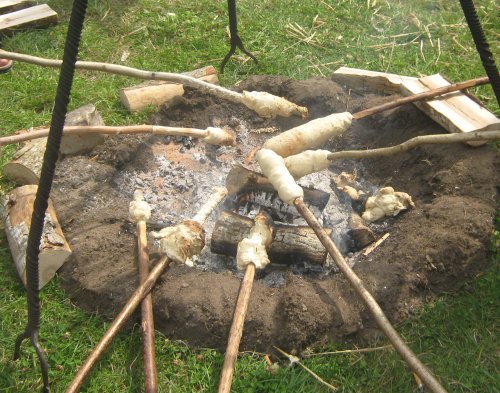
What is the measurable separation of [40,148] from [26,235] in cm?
86

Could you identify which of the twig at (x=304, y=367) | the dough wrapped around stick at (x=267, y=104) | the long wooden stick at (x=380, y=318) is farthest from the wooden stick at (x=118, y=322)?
the dough wrapped around stick at (x=267, y=104)

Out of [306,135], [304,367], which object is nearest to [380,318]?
[304,367]

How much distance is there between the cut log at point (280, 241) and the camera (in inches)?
132

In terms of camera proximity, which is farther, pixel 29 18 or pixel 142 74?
pixel 29 18

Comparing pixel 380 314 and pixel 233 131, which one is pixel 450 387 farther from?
pixel 233 131

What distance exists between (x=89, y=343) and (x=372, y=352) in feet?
5.27

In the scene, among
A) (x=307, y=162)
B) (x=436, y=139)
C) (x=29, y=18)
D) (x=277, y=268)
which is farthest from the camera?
(x=29, y=18)

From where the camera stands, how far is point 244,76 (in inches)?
207

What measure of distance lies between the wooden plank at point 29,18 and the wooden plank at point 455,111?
4.05 metres

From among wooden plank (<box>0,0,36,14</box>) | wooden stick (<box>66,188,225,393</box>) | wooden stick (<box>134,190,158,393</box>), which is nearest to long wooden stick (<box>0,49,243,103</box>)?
wooden stick (<box>134,190,158,393</box>)

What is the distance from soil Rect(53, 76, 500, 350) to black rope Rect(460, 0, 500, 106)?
28.7 inches

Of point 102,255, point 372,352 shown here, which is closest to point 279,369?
point 372,352

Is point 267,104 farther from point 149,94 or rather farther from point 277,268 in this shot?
point 277,268

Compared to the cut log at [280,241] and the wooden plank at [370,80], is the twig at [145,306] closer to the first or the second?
the cut log at [280,241]
